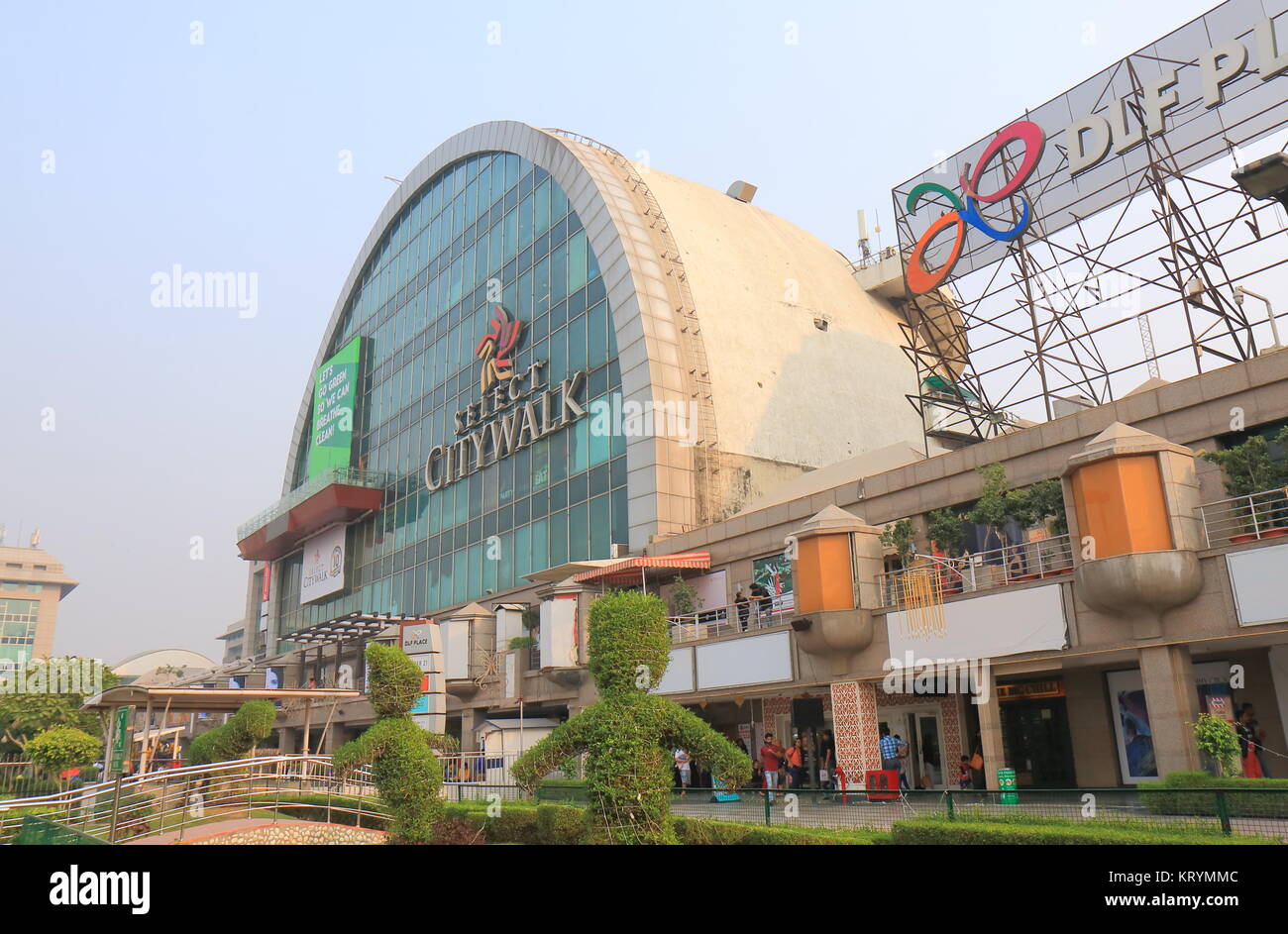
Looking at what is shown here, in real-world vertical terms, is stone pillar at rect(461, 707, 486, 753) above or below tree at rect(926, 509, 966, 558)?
below

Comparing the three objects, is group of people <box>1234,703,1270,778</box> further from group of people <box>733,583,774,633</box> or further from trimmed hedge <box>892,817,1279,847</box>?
group of people <box>733,583,774,633</box>

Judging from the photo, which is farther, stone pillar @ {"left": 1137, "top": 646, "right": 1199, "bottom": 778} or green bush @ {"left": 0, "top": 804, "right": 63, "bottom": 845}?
green bush @ {"left": 0, "top": 804, "right": 63, "bottom": 845}

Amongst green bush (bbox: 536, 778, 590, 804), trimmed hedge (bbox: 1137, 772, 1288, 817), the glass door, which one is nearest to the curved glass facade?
the glass door

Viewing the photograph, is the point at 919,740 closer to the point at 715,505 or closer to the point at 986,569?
the point at 986,569

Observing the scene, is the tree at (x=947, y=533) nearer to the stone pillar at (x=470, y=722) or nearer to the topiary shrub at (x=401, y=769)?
the topiary shrub at (x=401, y=769)

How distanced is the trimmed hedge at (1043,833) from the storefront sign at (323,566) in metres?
50.3

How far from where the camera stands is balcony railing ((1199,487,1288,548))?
17.9 metres

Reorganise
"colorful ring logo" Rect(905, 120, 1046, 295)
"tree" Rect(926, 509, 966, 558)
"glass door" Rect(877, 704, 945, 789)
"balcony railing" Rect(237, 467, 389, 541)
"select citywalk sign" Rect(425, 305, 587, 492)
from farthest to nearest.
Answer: "balcony railing" Rect(237, 467, 389, 541) → "select citywalk sign" Rect(425, 305, 587, 492) → "colorful ring logo" Rect(905, 120, 1046, 295) → "glass door" Rect(877, 704, 945, 789) → "tree" Rect(926, 509, 966, 558)

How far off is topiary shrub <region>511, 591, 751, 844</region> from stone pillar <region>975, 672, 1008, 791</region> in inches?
355

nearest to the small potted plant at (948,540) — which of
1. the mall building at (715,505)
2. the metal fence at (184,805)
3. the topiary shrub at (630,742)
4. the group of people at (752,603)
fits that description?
the mall building at (715,505)

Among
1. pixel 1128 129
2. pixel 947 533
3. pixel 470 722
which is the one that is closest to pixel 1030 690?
pixel 947 533

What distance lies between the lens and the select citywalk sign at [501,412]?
4244cm
